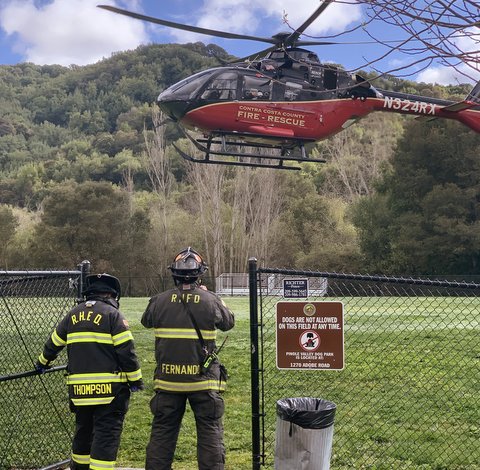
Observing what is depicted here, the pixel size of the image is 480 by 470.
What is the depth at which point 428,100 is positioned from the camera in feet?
55.4

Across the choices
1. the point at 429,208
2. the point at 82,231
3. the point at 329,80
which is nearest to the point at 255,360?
the point at 329,80

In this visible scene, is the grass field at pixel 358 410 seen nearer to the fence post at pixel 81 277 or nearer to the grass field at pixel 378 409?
the grass field at pixel 378 409

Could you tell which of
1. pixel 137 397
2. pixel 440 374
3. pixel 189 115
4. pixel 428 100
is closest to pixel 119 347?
pixel 137 397

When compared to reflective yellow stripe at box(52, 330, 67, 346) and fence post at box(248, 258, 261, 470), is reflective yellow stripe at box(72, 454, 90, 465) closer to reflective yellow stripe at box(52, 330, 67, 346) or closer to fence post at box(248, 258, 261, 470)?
reflective yellow stripe at box(52, 330, 67, 346)

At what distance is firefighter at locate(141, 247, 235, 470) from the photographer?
4578 millimetres

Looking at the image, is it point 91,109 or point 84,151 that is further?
point 91,109

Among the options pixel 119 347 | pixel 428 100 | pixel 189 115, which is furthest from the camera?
pixel 428 100

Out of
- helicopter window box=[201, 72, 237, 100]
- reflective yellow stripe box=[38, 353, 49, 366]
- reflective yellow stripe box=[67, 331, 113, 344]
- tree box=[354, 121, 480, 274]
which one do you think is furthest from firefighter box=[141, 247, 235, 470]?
tree box=[354, 121, 480, 274]

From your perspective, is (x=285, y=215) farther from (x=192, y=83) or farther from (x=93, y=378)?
(x=93, y=378)

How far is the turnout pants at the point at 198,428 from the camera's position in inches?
179

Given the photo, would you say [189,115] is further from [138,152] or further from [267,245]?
[138,152]

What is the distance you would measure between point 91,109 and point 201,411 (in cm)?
10447

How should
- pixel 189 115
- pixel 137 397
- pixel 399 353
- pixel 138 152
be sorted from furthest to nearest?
pixel 138 152 → pixel 189 115 → pixel 399 353 → pixel 137 397

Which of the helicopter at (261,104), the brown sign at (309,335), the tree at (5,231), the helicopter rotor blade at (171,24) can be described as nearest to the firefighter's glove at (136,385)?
the brown sign at (309,335)
